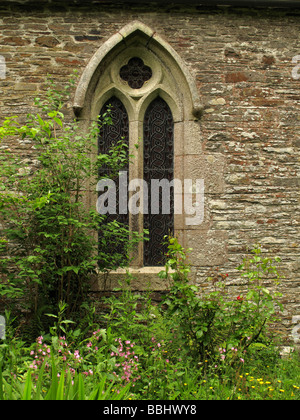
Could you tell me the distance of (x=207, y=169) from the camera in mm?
4621

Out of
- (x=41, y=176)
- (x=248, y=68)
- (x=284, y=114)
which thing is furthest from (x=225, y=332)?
(x=248, y=68)

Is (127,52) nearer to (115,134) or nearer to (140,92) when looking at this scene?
(140,92)

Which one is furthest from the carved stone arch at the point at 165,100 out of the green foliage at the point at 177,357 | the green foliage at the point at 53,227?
the green foliage at the point at 177,357

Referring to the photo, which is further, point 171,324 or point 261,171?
point 261,171

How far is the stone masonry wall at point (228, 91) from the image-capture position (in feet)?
14.9

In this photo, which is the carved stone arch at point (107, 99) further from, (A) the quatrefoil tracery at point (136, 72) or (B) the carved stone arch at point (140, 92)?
(A) the quatrefoil tracery at point (136, 72)

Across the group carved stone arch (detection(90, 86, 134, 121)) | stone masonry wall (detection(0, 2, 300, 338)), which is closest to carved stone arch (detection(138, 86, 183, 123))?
carved stone arch (detection(90, 86, 134, 121))

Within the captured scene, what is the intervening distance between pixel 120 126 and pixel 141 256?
175 cm

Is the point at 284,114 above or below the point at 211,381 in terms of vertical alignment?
above

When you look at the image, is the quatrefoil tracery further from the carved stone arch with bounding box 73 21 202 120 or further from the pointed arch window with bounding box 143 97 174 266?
the pointed arch window with bounding box 143 97 174 266

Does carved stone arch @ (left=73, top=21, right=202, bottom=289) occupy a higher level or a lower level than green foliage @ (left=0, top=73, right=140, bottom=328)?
higher

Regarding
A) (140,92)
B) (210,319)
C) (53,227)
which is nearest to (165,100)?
(140,92)

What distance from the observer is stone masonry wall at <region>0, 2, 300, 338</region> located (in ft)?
14.9
